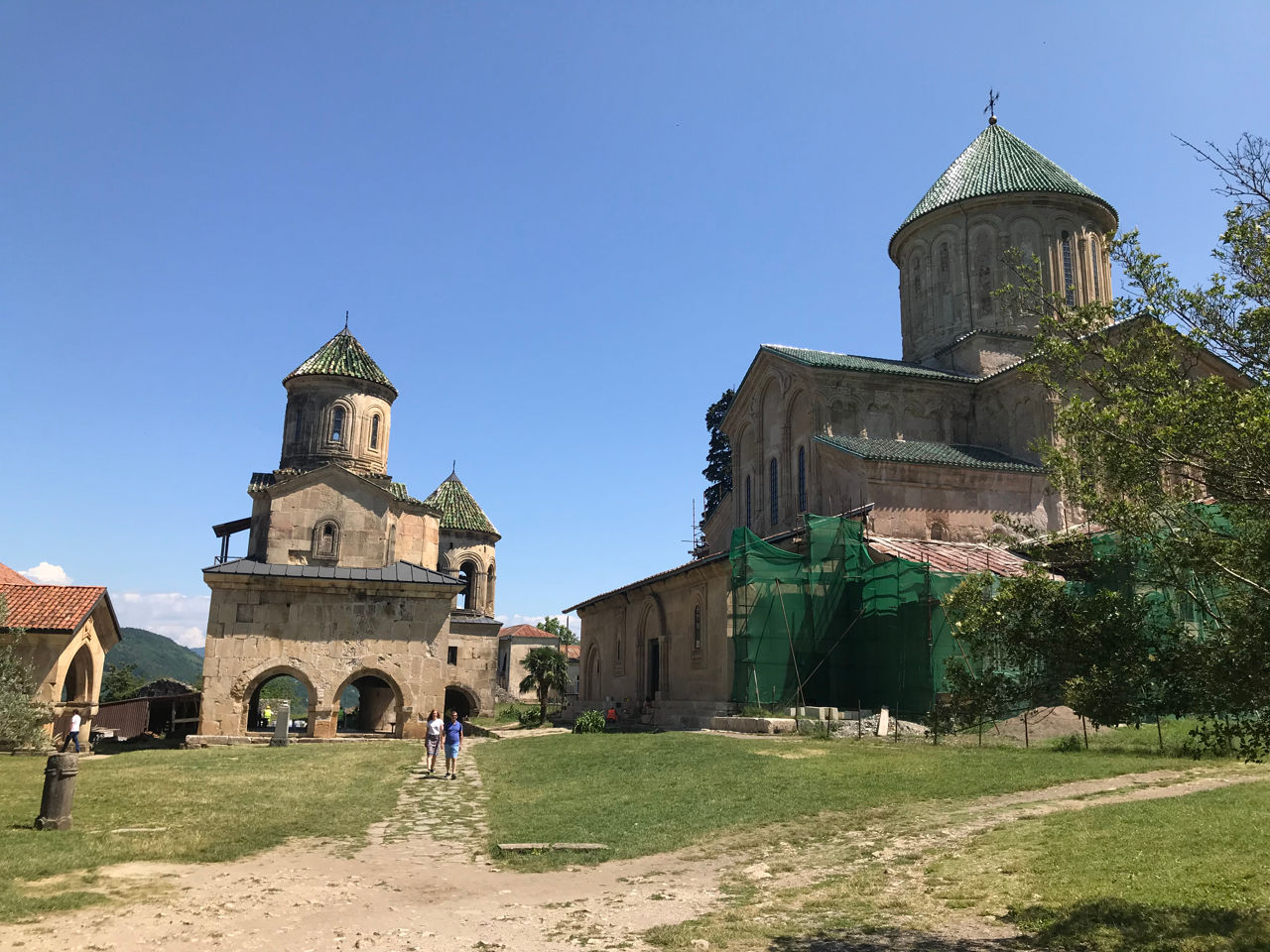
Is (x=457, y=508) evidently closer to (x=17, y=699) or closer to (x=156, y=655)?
(x=17, y=699)

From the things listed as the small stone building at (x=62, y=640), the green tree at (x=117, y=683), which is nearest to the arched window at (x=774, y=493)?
the small stone building at (x=62, y=640)

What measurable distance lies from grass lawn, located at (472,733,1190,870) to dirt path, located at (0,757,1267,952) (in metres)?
0.61

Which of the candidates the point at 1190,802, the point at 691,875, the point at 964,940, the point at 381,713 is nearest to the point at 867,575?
the point at 1190,802

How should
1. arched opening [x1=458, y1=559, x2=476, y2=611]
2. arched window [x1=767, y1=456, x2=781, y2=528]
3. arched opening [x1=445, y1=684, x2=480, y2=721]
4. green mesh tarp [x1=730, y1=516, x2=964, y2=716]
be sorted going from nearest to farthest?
green mesh tarp [x1=730, y1=516, x2=964, y2=716] → arched window [x1=767, y1=456, x2=781, y2=528] → arched opening [x1=445, y1=684, x2=480, y2=721] → arched opening [x1=458, y1=559, x2=476, y2=611]

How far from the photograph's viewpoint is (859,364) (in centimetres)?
2673

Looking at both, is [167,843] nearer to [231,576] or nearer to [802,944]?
[802,944]

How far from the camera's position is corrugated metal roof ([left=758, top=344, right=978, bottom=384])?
26016 millimetres

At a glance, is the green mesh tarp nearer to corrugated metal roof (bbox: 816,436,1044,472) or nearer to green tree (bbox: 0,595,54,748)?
corrugated metal roof (bbox: 816,436,1044,472)

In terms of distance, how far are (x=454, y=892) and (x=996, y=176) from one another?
92.5 ft

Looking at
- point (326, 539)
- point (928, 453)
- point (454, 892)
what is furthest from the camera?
point (326, 539)

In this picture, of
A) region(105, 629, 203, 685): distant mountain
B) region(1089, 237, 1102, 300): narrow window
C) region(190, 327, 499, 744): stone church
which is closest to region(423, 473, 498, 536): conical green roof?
region(190, 327, 499, 744): stone church

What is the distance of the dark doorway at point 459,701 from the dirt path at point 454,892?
27907 mm

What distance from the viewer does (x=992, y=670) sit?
6762 millimetres

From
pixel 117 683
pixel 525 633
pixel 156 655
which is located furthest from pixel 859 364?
pixel 156 655
